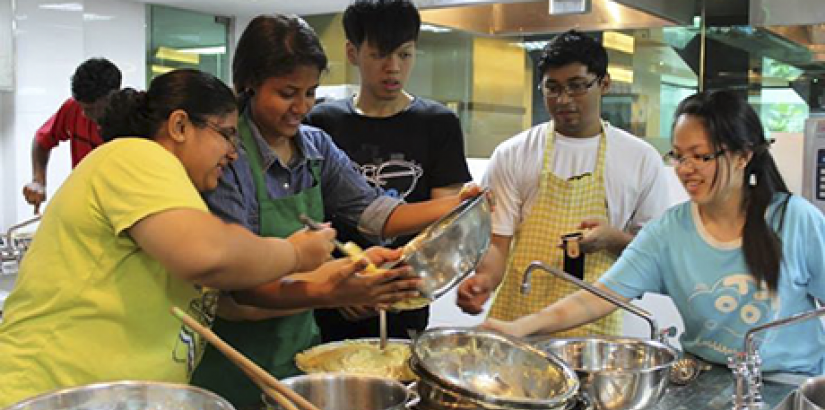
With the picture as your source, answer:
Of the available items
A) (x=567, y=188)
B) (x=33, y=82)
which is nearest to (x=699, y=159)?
(x=567, y=188)

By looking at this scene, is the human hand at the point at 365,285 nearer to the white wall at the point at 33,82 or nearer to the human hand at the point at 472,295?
the human hand at the point at 472,295

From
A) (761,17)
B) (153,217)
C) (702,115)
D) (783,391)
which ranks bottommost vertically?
(783,391)

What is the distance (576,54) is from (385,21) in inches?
19.1

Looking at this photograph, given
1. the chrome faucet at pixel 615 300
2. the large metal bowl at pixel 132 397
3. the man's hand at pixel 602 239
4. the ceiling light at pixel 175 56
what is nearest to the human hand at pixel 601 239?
the man's hand at pixel 602 239

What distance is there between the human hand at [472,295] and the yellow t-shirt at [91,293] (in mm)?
709

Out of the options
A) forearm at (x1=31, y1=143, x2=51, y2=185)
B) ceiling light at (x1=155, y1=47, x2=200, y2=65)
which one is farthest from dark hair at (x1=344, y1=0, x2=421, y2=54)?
ceiling light at (x1=155, y1=47, x2=200, y2=65)

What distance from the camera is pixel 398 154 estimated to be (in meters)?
2.00

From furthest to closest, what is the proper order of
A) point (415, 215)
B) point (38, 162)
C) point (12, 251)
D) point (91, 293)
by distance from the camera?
1. point (38, 162)
2. point (12, 251)
3. point (415, 215)
4. point (91, 293)

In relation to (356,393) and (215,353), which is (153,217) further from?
(215,353)

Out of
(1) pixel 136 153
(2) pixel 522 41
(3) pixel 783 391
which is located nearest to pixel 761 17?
(3) pixel 783 391

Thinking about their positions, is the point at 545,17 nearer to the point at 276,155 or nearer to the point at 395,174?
the point at 395,174

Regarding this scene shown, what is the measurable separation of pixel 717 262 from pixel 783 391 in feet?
0.92

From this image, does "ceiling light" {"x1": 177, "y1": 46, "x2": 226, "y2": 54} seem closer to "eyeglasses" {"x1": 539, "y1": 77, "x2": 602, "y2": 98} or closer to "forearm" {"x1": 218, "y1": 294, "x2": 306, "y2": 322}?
"eyeglasses" {"x1": 539, "y1": 77, "x2": 602, "y2": 98}

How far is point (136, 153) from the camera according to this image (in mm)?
1166
